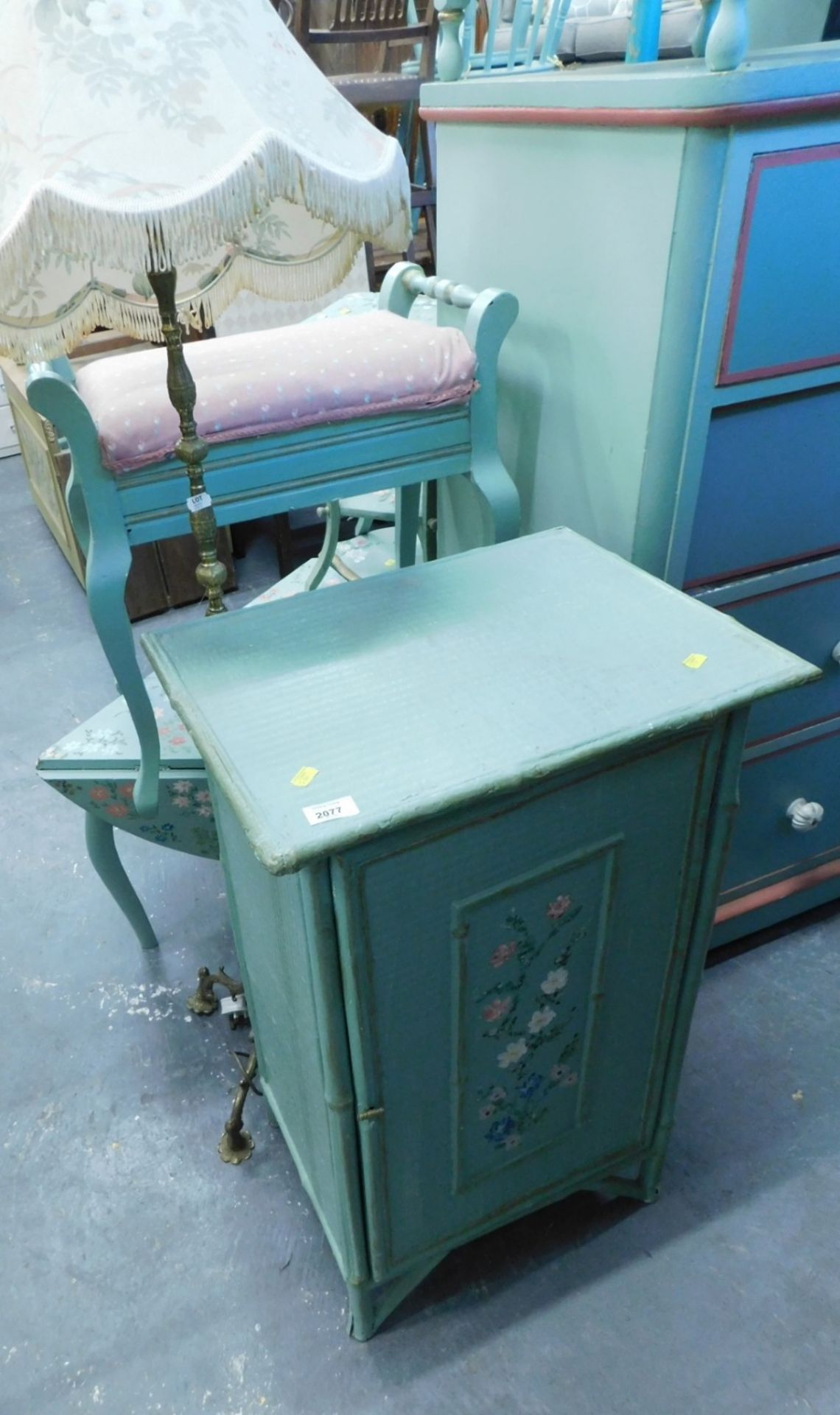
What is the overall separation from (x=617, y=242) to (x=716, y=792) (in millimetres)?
626

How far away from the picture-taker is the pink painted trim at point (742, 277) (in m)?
0.95

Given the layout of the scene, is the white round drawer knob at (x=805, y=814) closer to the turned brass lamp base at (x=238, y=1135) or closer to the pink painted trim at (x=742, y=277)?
the pink painted trim at (x=742, y=277)

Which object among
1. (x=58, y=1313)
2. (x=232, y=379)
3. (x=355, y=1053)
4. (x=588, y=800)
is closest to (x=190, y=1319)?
(x=58, y=1313)

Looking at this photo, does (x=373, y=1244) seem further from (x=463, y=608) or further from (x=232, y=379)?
(x=232, y=379)

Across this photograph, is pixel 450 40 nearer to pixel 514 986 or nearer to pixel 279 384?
pixel 279 384

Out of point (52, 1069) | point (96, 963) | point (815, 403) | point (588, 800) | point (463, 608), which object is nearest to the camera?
point (588, 800)

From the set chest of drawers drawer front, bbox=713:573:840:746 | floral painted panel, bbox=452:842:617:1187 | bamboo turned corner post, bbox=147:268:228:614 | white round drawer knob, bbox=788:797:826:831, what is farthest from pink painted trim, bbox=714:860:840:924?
bamboo turned corner post, bbox=147:268:228:614

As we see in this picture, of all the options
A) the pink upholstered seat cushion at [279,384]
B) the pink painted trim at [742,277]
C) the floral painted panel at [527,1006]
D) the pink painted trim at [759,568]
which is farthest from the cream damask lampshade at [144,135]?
the pink painted trim at [759,568]

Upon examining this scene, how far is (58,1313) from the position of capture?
3.96 ft

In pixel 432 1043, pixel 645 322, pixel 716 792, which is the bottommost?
pixel 432 1043

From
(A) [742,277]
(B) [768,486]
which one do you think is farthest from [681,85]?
(B) [768,486]

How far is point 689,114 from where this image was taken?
2.95 feet

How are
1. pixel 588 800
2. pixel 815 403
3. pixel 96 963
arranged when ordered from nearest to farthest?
pixel 588 800 < pixel 815 403 < pixel 96 963

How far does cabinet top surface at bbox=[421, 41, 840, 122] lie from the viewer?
34.7 inches
